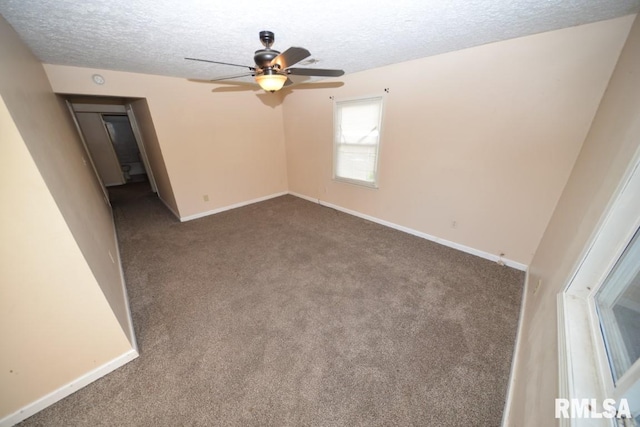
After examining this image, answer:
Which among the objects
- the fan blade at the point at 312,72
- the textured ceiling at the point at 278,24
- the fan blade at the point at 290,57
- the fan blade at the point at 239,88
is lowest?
the fan blade at the point at 312,72

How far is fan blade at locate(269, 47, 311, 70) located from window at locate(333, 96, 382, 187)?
1798 millimetres

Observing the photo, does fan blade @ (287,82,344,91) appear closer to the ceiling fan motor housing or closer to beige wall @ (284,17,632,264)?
beige wall @ (284,17,632,264)

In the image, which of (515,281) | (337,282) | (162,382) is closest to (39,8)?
(162,382)

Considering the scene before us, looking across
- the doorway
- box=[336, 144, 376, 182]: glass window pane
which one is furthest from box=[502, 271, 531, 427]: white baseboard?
the doorway

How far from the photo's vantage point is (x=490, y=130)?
2203 millimetres

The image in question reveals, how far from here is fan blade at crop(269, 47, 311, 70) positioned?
136 cm

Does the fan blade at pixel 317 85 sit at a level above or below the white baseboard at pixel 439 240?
above

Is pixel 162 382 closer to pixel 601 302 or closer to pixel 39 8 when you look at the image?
pixel 601 302

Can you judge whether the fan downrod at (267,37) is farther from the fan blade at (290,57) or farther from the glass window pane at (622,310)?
the glass window pane at (622,310)

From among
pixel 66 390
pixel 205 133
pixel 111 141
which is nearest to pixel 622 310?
pixel 66 390

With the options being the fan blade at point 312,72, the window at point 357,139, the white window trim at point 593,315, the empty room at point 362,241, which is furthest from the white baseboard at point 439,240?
the fan blade at point 312,72

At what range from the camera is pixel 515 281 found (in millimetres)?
2148

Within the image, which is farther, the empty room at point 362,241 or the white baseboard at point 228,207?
the white baseboard at point 228,207

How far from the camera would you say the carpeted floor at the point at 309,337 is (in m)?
1.22
